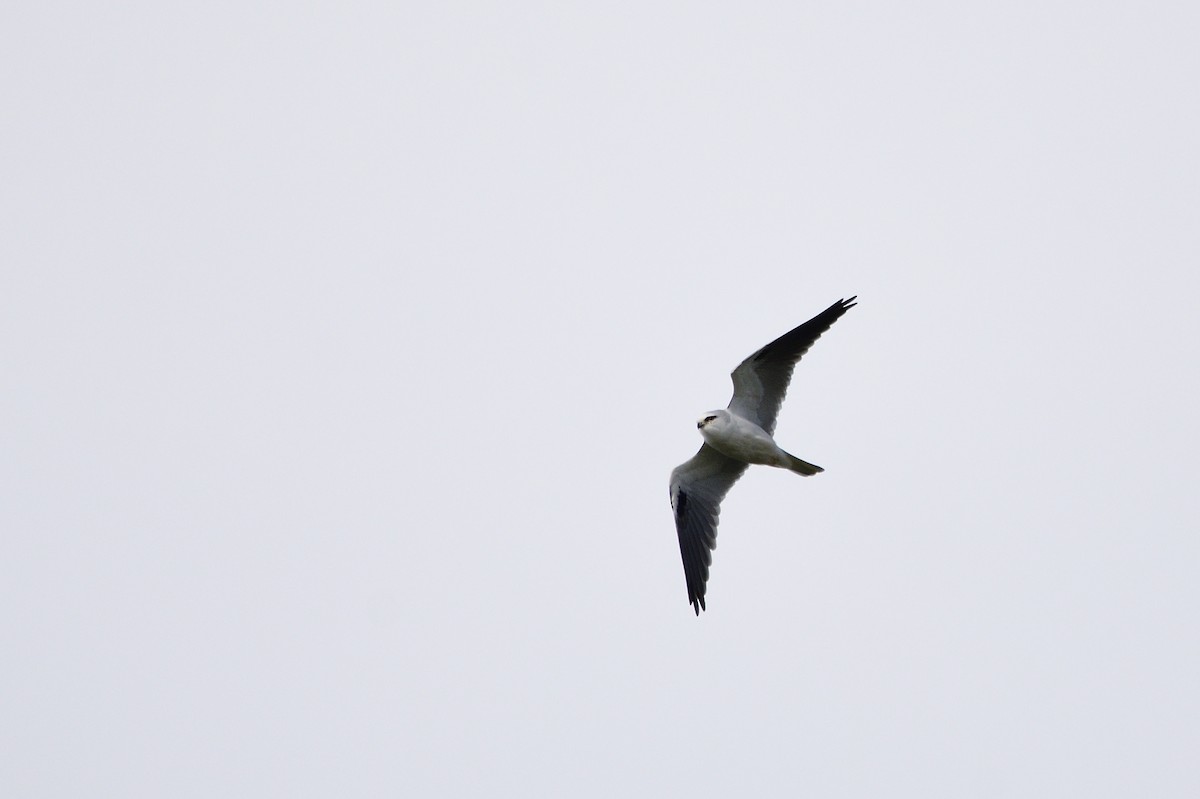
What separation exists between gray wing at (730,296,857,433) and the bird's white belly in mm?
188

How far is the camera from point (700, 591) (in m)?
12.6

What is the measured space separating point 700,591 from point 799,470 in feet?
5.49

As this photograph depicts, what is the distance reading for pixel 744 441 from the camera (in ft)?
38.1

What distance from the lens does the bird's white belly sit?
11.5 m

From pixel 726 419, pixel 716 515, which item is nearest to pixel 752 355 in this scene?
pixel 726 419

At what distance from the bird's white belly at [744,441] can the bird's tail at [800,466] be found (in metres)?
0.09

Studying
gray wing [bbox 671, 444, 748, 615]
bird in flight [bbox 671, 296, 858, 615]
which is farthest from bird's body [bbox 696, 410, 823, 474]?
gray wing [bbox 671, 444, 748, 615]

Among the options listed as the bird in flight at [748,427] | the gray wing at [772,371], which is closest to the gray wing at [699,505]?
the bird in flight at [748,427]

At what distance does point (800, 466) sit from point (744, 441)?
0.67 m

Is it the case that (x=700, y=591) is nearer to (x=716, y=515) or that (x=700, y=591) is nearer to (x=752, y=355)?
(x=716, y=515)

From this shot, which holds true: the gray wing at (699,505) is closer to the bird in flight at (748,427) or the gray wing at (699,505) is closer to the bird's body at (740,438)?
the bird in flight at (748,427)

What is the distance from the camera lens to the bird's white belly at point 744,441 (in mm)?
11539

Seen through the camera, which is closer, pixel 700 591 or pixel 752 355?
pixel 752 355

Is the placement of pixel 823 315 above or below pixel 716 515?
above
